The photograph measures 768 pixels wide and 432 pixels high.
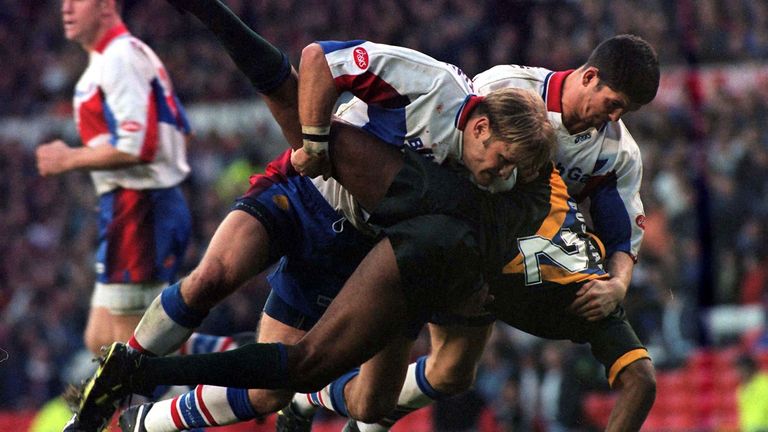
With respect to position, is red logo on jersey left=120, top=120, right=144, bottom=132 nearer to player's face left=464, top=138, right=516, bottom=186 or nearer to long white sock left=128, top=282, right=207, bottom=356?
long white sock left=128, top=282, right=207, bottom=356

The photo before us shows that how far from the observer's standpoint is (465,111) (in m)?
4.80

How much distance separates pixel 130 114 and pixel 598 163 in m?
2.48

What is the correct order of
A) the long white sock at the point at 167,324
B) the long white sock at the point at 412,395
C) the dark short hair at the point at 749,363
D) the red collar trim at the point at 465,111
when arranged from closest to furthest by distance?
the red collar trim at the point at 465,111 < the long white sock at the point at 167,324 < the long white sock at the point at 412,395 < the dark short hair at the point at 749,363

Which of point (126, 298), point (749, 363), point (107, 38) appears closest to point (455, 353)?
point (126, 298)

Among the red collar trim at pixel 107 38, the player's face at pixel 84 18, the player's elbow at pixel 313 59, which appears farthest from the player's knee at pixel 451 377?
the player's face at pixel 84 18

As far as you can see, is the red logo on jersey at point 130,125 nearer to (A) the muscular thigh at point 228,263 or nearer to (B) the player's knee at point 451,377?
(A) the muscular thigh at point 228,263

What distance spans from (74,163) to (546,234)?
257cm

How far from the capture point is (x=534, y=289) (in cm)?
520

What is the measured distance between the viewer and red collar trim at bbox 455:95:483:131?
189 inches

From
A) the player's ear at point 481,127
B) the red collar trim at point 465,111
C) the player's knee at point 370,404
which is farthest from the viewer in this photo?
the player's knee at point 370,404

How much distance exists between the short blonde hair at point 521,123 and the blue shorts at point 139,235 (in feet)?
7.88

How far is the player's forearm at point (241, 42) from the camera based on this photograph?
4.59m

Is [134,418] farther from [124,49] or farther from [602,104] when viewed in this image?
[602,104]

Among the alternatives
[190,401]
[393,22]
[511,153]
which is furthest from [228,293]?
[393,22]
